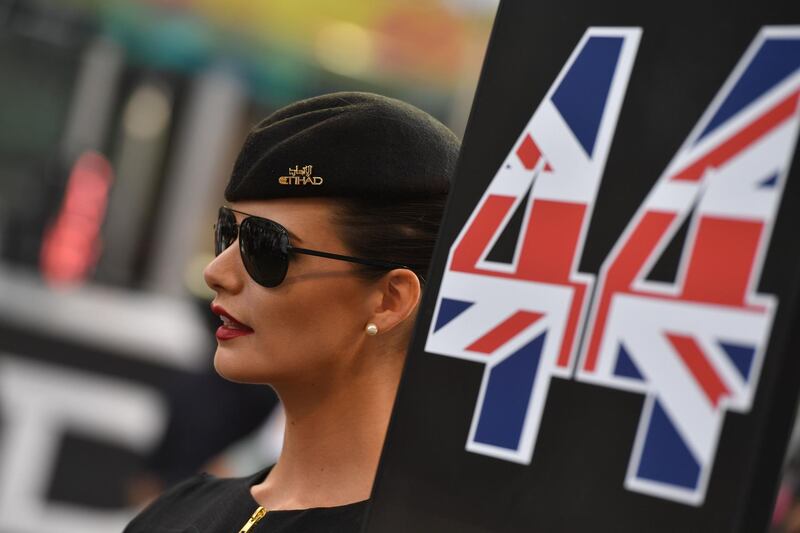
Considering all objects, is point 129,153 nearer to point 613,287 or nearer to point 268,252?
point 268,252

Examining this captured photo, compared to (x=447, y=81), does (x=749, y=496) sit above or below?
below

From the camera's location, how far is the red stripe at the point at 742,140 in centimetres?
119

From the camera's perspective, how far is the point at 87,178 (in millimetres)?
9719

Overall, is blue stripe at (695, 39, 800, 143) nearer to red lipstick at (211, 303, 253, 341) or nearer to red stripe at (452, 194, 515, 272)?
red stripe at (452, 194, 515, 272)

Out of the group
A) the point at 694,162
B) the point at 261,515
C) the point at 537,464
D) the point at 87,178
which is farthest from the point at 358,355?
the point at 87,178

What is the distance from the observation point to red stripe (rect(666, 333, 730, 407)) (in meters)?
1.19

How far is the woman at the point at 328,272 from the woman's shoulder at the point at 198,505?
3 centimetres

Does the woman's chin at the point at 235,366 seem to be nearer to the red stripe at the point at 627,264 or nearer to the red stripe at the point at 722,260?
the red stripe at the point at 627,264

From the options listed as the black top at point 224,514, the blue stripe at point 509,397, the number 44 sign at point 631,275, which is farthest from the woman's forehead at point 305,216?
Answer: the blue stripe at point 509,397

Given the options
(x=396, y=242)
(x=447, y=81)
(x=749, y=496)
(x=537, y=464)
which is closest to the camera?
(x=749, y=496)

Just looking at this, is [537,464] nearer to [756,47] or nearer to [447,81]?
[756,47]

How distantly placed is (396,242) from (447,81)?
9046mm

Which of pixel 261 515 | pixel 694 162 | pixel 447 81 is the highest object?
pixel 447 81

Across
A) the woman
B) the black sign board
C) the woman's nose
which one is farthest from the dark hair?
the black sign board
